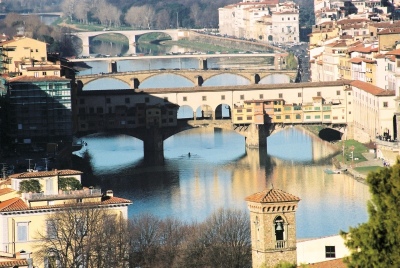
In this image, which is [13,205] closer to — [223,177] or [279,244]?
[279,244]

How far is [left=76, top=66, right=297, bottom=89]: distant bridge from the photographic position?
6096 cm

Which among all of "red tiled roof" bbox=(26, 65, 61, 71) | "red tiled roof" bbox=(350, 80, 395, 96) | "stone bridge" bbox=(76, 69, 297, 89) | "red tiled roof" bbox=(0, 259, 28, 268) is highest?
"red tiled roof" bbox=(0, 259, 28, 268)

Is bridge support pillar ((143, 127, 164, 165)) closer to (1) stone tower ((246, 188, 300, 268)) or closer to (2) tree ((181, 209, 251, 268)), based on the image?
(2) tree ((181, 209, 251, 268))

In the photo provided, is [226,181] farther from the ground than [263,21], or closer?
farther from the ground

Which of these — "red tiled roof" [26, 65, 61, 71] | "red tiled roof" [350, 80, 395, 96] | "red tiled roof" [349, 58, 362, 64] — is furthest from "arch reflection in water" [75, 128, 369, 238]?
"red tiled roof" [349, 58, 362, 64]

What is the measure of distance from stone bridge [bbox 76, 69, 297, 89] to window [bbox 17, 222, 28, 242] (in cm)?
3679

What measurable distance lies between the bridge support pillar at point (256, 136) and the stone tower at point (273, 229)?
28869 mm

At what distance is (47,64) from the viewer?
46.7m

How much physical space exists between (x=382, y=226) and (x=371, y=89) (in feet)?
113

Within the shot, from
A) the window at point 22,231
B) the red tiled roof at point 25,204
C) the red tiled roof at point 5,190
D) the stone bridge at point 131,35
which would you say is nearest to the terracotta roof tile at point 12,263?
the window at point 22,231

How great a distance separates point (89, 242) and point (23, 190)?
229cm

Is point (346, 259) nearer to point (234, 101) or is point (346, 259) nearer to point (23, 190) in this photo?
point (23, 190)

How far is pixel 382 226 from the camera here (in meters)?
12.8

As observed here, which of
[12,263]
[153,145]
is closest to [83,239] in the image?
[12,263]
